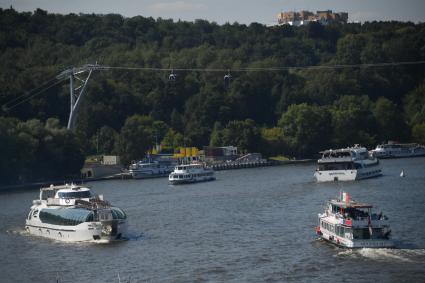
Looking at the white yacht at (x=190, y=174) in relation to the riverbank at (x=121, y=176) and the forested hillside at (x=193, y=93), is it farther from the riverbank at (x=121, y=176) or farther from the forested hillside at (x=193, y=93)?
the forested hillside at (x=193, y=93)

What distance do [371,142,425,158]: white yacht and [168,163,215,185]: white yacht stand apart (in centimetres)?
3241

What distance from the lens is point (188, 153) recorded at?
123188 millimetres

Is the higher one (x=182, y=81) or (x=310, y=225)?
(x=182, y=81)

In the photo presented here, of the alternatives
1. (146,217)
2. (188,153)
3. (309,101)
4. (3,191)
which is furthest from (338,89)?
(146,217)

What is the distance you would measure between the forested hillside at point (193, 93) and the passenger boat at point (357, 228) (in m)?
55.5

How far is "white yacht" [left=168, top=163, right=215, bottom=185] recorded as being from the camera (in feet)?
316

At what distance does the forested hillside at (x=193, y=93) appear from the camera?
118 metres

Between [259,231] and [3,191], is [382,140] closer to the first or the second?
[3,191]

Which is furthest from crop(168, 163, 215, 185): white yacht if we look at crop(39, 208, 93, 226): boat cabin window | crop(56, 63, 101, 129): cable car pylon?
crop(39, 208, 93, 226): boat cabin window

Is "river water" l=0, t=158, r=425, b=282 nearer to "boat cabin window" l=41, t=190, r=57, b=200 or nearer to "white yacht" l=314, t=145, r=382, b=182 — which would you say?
"boat cabin window" l=41, t=190, r=57, b=200

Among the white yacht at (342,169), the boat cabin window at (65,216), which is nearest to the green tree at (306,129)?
the white yacht at (342,169)

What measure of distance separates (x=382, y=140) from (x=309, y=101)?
48.2 ft

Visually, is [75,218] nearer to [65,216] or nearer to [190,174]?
[65,216]

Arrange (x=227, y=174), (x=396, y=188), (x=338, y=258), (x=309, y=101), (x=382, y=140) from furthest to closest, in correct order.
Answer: (x=309, y=101) < (x=382, y=140) < (x=227, y=174) < (x=396, y=188) < (x=338, y=258)
